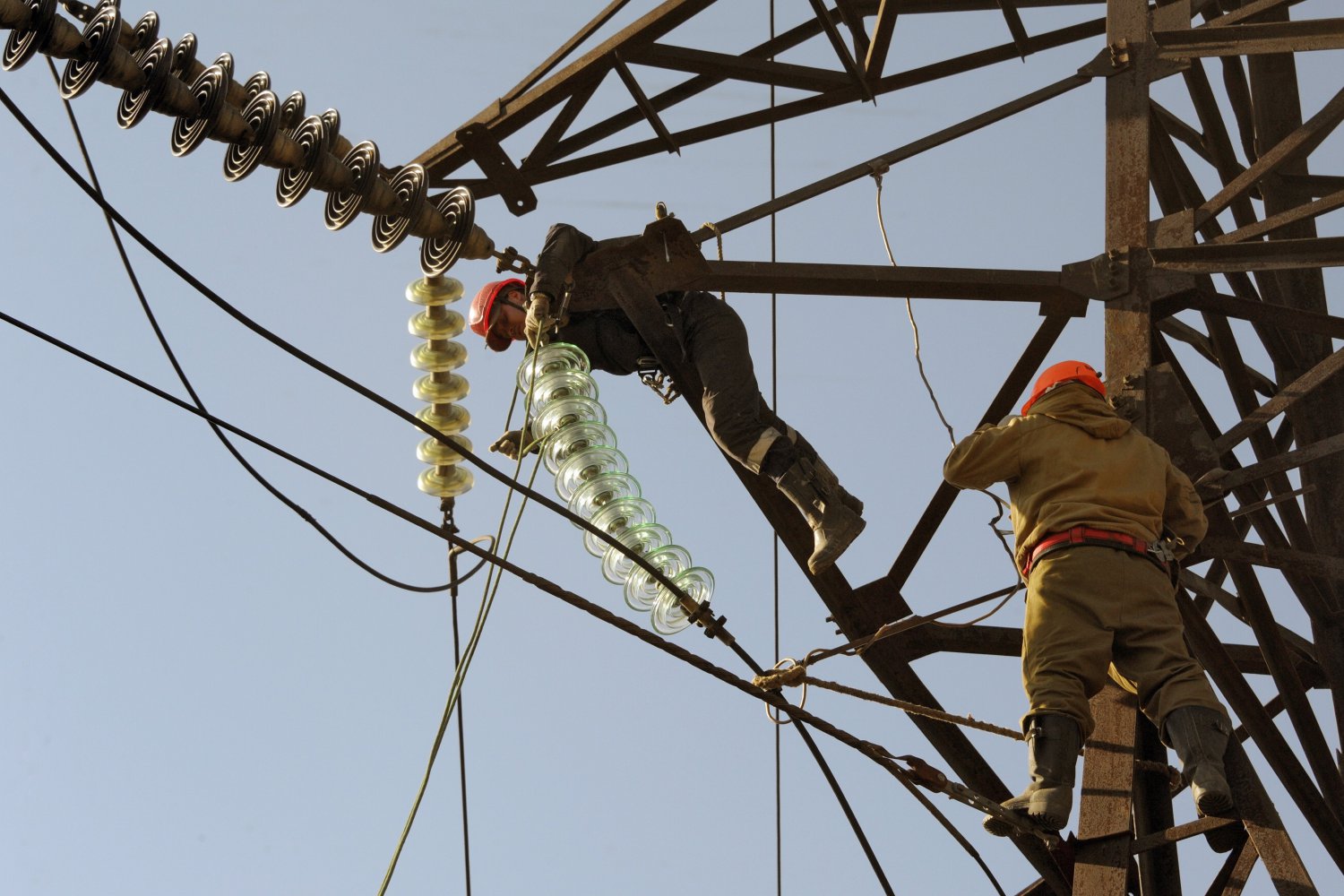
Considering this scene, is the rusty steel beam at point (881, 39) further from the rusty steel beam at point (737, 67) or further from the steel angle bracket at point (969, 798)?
the steel angle bracket at point (969, 798)

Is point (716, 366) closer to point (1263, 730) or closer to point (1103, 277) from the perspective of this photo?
point (1103, 277)

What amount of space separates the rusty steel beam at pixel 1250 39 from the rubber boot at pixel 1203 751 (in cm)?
312

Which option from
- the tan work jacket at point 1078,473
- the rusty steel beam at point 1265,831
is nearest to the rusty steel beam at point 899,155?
the tan work jacket at point 1078,473

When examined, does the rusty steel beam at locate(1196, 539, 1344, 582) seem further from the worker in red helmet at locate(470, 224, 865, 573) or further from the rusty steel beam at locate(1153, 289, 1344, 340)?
the worker in red helmet at locate(470, 224, 865, 573)

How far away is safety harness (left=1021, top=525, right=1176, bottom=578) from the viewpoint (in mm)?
7137

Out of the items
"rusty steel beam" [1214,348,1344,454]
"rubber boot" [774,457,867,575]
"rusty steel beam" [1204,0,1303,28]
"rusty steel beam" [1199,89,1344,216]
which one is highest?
"rusty steel beam" [1204,0,1303,28]

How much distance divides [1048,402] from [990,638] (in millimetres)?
1533

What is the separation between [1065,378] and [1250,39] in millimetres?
1985

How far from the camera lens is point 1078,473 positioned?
287 inches

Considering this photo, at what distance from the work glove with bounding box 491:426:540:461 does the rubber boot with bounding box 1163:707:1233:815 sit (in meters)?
3.01

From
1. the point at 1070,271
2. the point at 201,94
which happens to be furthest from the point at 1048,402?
the point at 201,94

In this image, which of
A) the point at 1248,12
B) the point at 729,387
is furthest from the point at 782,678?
the point at 1248,12

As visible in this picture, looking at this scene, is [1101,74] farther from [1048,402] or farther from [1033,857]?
[1033,857]

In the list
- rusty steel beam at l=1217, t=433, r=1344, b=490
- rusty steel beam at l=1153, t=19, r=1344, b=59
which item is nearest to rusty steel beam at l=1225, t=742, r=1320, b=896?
rusty steel beam at l=1217, t=433, r=1344, b=490
